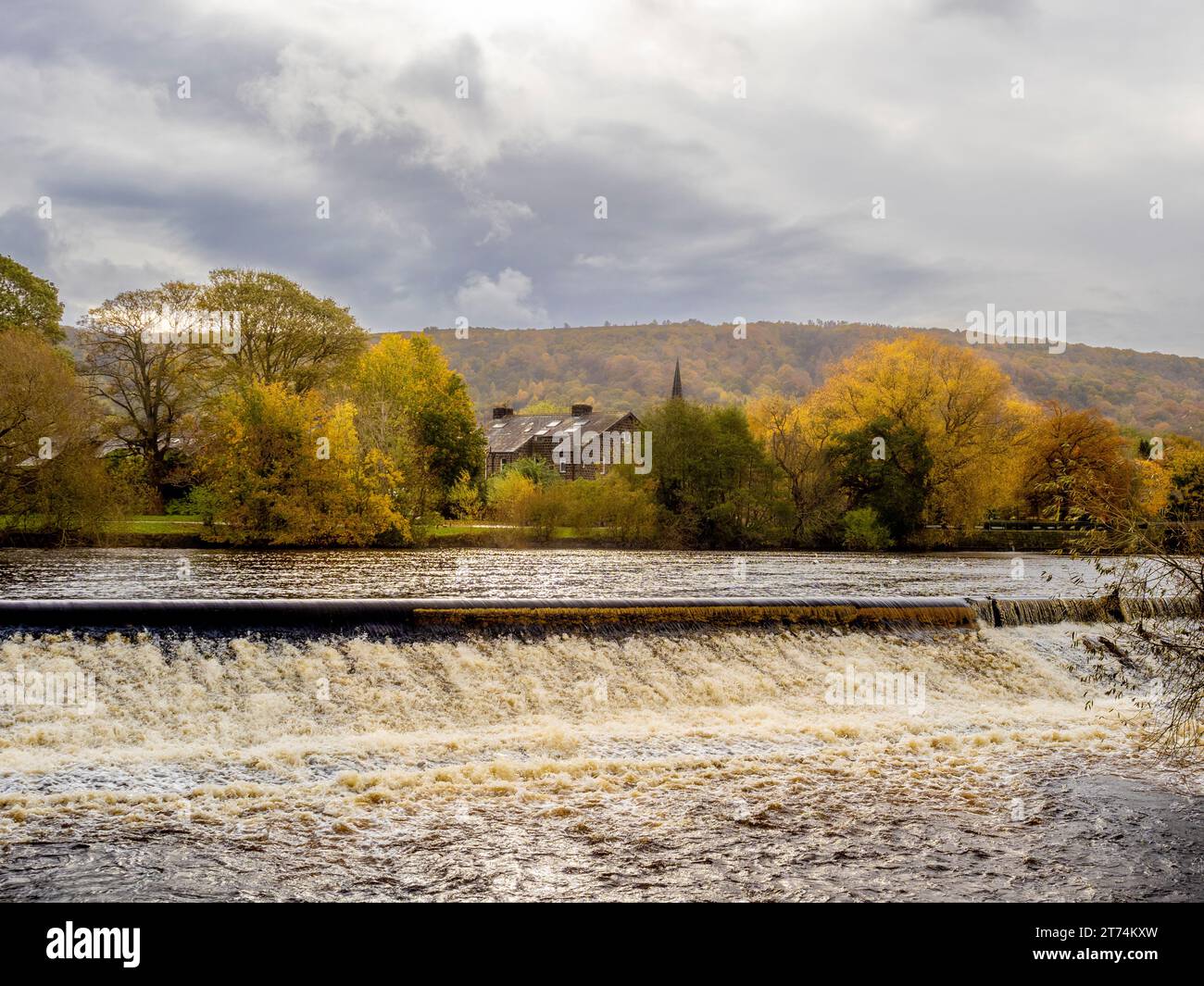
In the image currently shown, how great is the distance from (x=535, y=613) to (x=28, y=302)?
1431 inches

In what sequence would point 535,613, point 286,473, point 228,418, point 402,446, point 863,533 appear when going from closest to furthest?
point 535,613
point 286,473
point 228,418
point 402,446
point 863,533

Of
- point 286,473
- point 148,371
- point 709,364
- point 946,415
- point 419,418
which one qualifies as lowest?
point 286,473

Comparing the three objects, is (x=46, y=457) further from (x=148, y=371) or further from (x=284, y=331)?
(x=284, y=331)

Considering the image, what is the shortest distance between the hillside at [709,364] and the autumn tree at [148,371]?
45206 millimetres

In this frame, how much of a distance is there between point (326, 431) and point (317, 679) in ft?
67.2

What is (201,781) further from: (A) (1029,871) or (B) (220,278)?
(B) (220,278)

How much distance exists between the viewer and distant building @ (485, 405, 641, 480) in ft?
237

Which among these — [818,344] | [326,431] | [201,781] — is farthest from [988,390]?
[818,344]

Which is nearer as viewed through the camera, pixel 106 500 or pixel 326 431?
pixel 106 500

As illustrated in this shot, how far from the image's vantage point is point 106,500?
88.6 feet

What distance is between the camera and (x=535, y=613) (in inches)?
498

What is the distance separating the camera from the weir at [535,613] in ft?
37.4

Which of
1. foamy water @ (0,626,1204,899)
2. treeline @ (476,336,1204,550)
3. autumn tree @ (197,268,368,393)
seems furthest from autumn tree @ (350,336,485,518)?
foamy water @ (0,626,1204,899)

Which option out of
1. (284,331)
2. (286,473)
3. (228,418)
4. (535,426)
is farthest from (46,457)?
(535,426)
